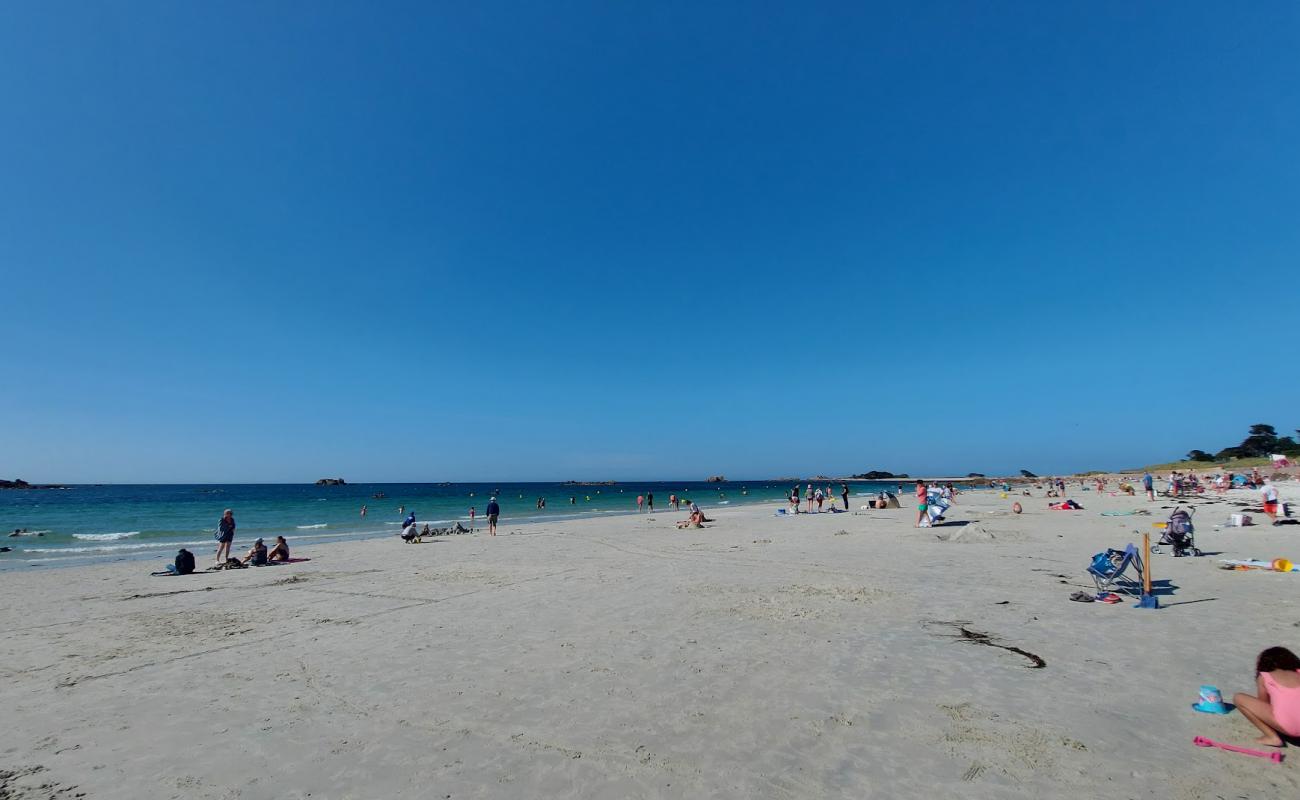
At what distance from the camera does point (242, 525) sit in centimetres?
3803

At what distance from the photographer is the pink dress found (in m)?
4.56

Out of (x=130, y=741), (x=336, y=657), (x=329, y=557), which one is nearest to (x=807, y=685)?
(x=336, y=657)

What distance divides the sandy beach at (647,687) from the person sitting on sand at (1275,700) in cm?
22

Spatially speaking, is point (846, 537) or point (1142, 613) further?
point (846, 537)

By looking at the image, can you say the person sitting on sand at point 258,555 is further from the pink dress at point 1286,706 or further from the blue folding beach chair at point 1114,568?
the pink dress at point 1286,706

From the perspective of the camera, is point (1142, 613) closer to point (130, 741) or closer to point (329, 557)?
point (130, 741)

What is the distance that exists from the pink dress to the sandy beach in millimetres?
341

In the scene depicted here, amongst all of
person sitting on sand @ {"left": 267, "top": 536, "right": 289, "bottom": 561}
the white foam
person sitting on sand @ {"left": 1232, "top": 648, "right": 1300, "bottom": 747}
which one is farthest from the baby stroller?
the white foam

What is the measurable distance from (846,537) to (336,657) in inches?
680

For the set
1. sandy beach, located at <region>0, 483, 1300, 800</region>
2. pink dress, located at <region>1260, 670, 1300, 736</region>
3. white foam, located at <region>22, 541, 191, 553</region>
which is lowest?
white foam, located at <region>22, 541, 191, 553</region>

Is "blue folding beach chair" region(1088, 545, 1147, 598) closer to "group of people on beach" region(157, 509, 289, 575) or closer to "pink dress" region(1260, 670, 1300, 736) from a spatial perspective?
"pink dress" region(1260, 670, 1300, 736)

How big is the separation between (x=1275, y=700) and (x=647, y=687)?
215 inches

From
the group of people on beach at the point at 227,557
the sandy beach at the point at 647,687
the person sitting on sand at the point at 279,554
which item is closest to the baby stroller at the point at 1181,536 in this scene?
the sandy beach at the point at 647,687

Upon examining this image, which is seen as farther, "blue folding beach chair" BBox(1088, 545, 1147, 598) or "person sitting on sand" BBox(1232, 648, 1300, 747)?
"blue folding beach chair" BBox(1088, 545, 1147, 598)
